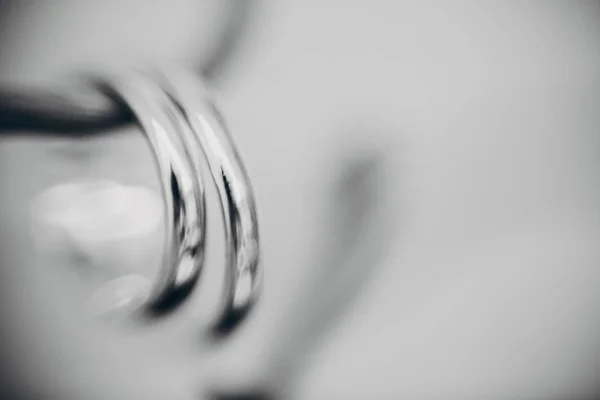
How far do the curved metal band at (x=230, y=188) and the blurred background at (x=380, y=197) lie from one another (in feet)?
0.21

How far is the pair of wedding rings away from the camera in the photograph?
0.21 meters

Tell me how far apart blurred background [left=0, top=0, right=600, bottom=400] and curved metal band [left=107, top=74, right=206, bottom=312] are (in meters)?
0.06

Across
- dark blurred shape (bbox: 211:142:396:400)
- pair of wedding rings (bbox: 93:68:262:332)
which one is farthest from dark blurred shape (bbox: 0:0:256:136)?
dark blurred shape (bbox: 211:142:396:400)

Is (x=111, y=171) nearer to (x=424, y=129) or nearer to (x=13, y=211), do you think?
(x=13, y=211)

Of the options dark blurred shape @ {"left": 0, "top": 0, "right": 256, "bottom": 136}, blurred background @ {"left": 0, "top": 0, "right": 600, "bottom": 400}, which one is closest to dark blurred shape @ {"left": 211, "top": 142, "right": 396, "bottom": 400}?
blurred background @ {"left": 0, "top": 0, "right": 600, "bottom": 400}

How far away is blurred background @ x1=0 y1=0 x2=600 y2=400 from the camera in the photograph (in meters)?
0.27

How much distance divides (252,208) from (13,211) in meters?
0.19

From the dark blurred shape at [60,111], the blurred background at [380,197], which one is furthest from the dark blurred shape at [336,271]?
the dark blurred shape at [60,111]

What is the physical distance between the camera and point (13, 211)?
323 millimetres

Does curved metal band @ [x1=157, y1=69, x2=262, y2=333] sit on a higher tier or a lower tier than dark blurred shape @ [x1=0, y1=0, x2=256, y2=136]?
lower

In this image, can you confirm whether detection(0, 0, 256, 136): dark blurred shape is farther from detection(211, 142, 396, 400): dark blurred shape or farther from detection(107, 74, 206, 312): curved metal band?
detection(211, 142, 396, 400): dark blurred shape

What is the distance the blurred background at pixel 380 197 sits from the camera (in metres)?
0.27

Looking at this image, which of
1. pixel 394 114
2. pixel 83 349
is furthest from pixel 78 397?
pixel 394 114

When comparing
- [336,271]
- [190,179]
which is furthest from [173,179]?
[336,271]
